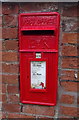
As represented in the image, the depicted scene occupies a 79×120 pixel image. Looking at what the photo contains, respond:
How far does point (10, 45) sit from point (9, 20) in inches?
6.6

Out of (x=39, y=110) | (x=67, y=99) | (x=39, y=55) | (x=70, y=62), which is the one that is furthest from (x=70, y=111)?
(x=39, y=55)

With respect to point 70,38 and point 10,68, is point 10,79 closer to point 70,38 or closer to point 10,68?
point 10,68

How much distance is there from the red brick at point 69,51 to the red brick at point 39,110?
1.28 ft

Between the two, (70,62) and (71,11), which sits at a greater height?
(71,11)

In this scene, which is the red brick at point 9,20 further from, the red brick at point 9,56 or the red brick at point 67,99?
the red brick at point 67,99

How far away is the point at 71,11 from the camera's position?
978 millimetres

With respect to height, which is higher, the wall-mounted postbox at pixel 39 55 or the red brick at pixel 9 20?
the red brick at pixel 9 20

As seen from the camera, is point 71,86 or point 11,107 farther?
point 11,107

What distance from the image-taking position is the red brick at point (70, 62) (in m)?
1.01

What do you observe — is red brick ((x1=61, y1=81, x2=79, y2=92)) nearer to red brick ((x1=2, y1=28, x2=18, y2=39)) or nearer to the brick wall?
the brick wall

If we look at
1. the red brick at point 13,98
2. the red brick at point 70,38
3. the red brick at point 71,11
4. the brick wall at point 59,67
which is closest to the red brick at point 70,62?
the brick wall at point 59,67

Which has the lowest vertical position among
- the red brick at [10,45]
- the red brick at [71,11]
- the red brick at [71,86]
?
the red brick at [71,86]

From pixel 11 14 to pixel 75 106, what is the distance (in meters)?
0.75

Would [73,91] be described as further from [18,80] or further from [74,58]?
[18,80]
